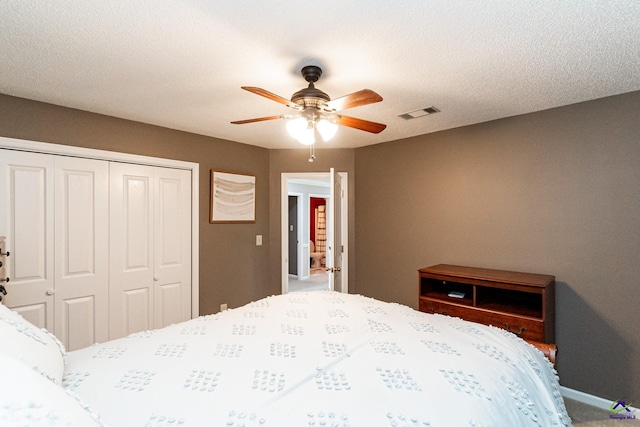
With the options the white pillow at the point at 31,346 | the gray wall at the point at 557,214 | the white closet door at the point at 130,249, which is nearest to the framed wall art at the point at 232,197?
the white closet door at the point at 130,249

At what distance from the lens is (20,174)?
247 cm

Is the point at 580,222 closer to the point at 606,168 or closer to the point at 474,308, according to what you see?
the point at 606,168

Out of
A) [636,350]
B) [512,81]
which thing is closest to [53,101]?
[512,81]

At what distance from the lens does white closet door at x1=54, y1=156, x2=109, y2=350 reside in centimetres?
267

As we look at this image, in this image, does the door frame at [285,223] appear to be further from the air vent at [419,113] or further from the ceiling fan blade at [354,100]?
the ceiling fan blade at [354,100]

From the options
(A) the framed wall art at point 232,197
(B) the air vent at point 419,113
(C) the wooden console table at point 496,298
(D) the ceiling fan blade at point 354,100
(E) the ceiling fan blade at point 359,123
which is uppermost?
(B) the air vent at point 419,113

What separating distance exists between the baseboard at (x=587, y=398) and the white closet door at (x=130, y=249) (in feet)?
12.1

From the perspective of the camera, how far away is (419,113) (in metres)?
2.81

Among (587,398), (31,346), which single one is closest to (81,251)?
(31,346)

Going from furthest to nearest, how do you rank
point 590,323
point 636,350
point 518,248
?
point 518,248
point 590,323
point 636,350

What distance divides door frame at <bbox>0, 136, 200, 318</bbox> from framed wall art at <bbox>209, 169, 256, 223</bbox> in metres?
0.20

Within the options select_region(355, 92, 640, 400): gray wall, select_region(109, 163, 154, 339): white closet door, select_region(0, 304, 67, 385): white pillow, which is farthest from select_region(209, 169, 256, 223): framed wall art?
select_region(0, 304, 67, 385): white pillow

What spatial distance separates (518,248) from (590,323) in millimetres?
728

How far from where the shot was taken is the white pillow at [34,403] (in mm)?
590
